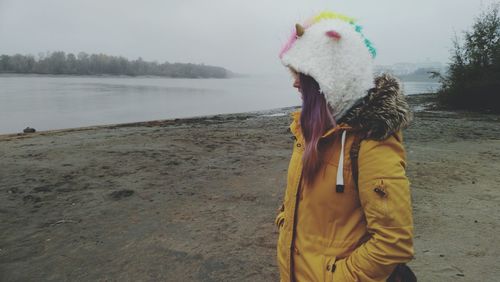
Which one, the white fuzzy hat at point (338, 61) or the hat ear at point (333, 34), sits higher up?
the hat ear at point (333, 34)

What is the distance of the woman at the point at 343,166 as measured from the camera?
4.29 ft

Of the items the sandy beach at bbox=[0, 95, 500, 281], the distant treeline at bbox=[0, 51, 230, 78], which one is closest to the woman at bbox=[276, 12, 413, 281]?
the sandy beach at bbox=[0, 95, 500, 281]

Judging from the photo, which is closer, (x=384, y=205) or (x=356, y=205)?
(x=384, y=205)

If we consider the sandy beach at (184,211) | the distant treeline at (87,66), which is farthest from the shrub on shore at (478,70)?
the distant treeline at (87,66)

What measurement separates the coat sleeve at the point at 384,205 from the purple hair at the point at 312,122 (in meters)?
0.18

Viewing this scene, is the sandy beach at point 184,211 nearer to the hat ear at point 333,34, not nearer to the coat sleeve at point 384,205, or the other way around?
the coat sleeve at point 384,205

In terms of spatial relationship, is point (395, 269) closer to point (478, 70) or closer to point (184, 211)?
point (184, 211)

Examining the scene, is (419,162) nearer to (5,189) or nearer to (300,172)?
(300,172)

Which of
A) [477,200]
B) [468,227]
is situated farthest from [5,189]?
[477,200]

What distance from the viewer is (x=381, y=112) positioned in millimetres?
1357

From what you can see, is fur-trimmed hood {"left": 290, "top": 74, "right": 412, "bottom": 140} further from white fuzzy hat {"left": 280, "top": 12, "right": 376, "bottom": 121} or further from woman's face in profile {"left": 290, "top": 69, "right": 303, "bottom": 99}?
woman's face in profile {"left": 290, "top": 69, "right": 303, "bottom": 99}

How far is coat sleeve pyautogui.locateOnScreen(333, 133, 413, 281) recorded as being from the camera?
1.29 m

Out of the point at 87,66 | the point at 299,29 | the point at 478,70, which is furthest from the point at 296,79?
the point at 87,66

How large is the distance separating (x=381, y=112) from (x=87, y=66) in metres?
113
